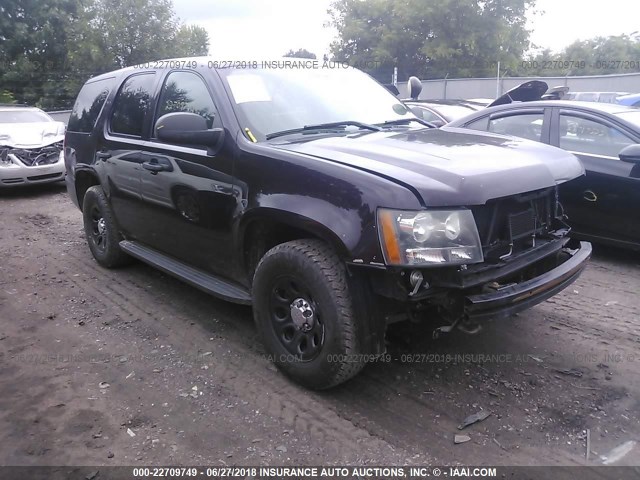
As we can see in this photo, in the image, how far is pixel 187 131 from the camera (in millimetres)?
3352

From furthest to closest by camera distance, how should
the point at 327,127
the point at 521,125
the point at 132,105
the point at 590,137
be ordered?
the point at 521,125, the point at 590,137, the point at 132,105, the point at 327,127

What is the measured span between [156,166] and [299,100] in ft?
3.90

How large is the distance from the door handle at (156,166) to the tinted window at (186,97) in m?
0.38

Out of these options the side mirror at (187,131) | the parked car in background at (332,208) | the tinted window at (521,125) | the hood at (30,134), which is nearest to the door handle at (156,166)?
the parked car in background at (332,208)

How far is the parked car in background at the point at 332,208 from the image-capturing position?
261cm

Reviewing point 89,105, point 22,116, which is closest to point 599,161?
point 89,105

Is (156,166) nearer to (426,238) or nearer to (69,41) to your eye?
(426,238)

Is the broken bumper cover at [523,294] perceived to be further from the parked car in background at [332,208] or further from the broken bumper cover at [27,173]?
the broken bumper cover at [27,173]

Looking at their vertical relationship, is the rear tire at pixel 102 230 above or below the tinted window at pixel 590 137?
below

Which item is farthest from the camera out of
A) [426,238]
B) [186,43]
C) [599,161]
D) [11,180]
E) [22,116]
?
[186,43]

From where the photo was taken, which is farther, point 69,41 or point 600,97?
point 69,41

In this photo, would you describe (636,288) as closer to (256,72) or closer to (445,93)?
(256,72)

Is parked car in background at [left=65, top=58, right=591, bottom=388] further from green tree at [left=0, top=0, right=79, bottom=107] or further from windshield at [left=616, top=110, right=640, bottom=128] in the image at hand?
green tree at [left=0, top=0, right=79, bottom=107]

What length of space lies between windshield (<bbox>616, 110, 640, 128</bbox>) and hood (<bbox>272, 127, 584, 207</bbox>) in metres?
1.97
